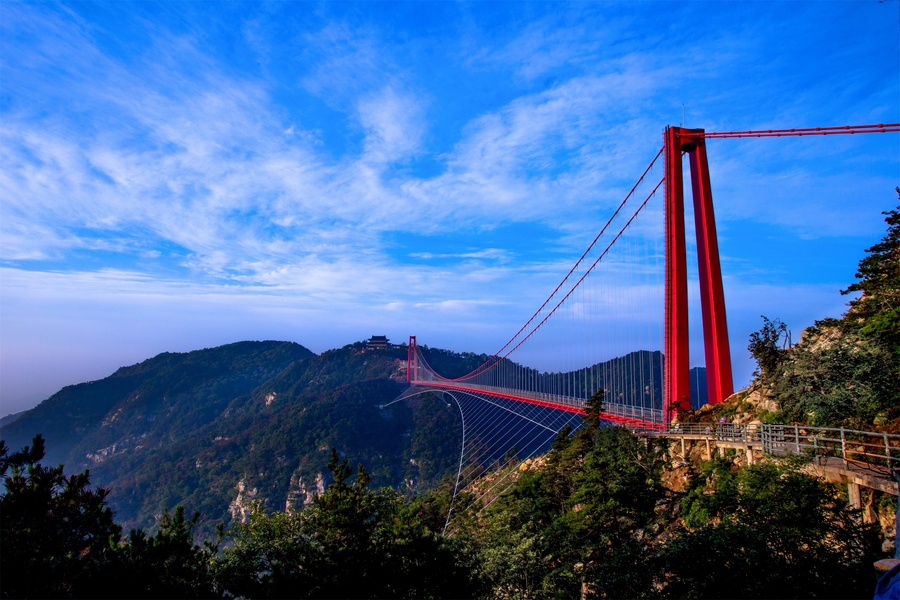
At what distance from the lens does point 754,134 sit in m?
22.3

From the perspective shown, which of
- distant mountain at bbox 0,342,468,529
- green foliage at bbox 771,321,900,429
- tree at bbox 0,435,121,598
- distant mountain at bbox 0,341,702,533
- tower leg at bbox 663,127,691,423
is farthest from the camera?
distant mountain at bbox 0,342,468,529

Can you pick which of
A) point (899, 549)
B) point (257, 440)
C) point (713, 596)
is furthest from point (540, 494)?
point (257, 440)

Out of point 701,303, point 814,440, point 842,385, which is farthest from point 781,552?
point 701,303

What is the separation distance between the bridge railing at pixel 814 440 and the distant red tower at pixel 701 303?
7.35 ft

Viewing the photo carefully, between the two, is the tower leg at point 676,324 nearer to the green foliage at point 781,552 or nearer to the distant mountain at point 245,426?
the distant mountain at point 245,426

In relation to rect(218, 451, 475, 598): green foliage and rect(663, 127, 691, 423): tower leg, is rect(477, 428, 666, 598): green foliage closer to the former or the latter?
rect(218, 451, 475, 598): green foliage

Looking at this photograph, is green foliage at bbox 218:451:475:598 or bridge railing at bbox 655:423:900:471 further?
green foliage at bbox 218:451:475:598

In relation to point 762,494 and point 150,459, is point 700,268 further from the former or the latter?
point 150,459

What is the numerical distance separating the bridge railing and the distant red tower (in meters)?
2.24

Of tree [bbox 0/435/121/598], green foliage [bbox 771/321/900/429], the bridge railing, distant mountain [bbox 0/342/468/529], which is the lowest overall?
distant mountain [bbox 0/342/468/529]

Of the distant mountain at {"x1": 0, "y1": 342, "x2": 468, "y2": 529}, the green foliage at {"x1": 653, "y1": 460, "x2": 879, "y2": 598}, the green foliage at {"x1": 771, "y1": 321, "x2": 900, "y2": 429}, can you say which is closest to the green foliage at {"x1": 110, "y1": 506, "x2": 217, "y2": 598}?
the green foliage at {"x1": 653, "y1": 460, "x2": 879, "y2": 598}

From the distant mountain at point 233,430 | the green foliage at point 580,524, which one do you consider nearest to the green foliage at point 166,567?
the green foliage at point 580,524

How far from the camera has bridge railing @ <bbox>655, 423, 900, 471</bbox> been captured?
28.9 ft

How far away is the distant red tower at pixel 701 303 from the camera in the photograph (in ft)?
64.4
